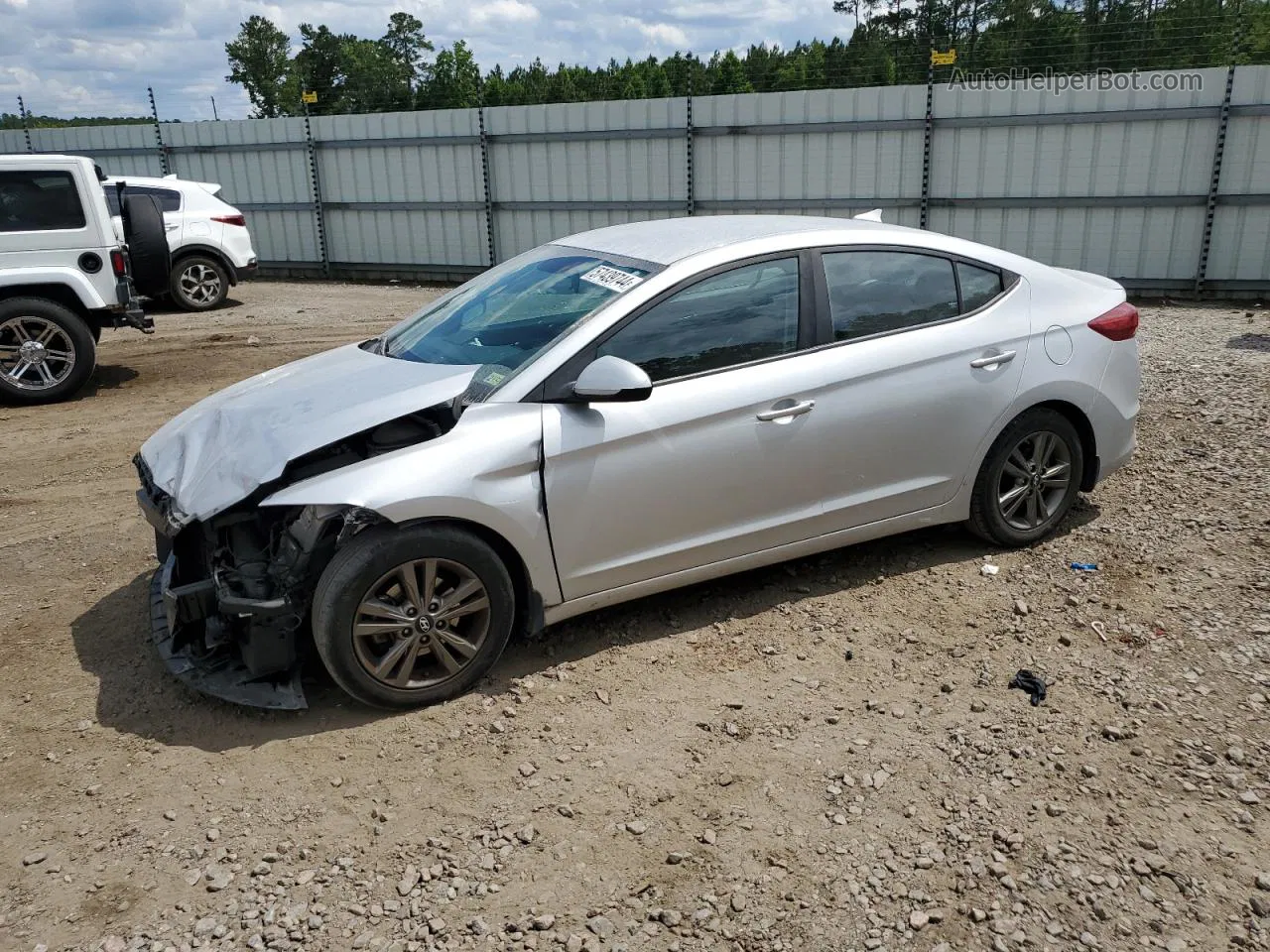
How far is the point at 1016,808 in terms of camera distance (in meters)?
3.14

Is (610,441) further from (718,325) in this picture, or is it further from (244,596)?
(244,596)

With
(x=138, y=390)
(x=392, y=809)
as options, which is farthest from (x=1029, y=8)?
(x=392, y=809)

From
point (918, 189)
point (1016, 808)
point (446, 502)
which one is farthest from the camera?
point (918, 189)

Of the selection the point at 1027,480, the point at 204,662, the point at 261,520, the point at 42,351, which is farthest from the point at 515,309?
the point at 42,351

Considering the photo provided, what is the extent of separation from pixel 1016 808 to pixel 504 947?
63.1 inches

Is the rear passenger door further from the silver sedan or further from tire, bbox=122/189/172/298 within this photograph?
tire, bbox=122/189/172/298

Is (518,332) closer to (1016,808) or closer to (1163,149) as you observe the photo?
(1016,808)

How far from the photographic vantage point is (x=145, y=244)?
29.7 ft

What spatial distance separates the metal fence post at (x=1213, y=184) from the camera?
11.8 metres

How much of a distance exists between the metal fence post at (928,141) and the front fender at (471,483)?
36.1ft

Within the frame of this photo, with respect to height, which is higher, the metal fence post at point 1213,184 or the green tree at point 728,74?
the green tree at point 728,74

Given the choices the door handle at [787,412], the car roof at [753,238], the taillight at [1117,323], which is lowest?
the door handle at [787,412]

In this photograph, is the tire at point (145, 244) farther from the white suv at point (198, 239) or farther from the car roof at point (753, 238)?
the car roof at point (753, 238)

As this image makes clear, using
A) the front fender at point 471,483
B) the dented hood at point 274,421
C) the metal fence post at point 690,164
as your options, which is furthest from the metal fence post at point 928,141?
the front fender at point 471,483
